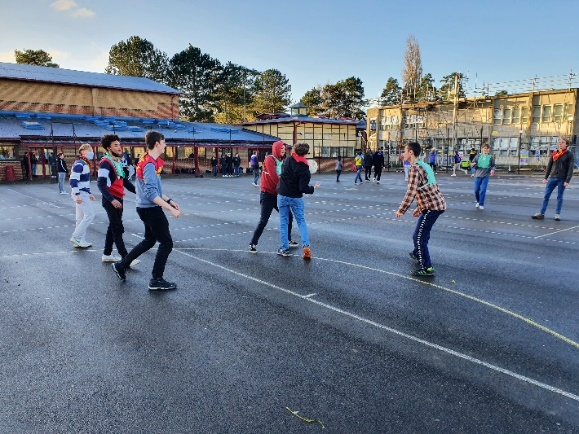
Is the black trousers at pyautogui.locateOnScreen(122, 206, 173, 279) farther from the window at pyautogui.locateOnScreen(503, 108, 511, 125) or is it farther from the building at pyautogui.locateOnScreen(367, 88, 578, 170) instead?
the window at pyautogui.locateOnScreen(503, 108, 511, 125)

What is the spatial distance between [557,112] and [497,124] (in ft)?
17.7

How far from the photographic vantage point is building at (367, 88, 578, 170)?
39656mm

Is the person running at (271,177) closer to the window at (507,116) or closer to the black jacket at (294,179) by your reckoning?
the black jacket at (294,179)

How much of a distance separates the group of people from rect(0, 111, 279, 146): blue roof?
26455 mm

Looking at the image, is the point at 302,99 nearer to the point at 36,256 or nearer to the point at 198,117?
the point at 198,117

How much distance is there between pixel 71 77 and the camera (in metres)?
40.5

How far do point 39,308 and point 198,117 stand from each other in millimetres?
64309

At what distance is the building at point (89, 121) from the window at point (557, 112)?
88.5 feet

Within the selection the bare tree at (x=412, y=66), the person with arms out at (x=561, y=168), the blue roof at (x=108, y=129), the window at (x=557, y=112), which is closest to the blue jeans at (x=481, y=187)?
the person with arms out at (x=561, y=168)

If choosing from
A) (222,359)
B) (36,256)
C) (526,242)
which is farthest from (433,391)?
(36,256)

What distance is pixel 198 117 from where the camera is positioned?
6619 centimetres

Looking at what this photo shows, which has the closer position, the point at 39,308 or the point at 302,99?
the point at 39,308

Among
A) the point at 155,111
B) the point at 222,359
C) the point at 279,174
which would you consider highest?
the point at 155,111

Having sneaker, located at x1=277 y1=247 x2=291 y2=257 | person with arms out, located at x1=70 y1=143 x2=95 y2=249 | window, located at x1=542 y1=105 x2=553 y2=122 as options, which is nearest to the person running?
sneaker, located at x1=277 y1=247 x2=291 y2=257
